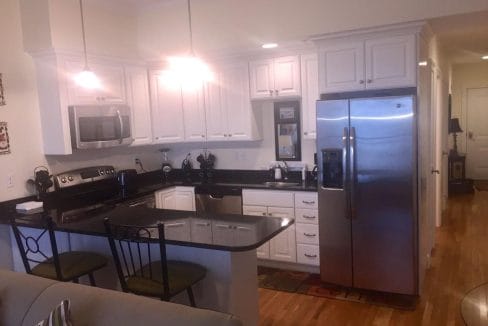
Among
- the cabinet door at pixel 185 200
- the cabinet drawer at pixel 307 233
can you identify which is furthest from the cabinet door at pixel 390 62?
the cabinet door at pixel 185 200

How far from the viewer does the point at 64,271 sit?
2.78 metres

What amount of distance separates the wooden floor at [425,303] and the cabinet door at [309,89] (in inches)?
66.2

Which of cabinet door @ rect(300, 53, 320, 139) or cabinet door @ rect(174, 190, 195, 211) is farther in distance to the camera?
cabinet door @ rect(174, 190, 195, 211)

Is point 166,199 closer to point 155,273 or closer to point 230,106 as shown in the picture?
point 230,106

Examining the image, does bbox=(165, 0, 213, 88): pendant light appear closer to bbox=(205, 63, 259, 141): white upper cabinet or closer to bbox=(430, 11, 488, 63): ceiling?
bbox=(205, 63, 259, 141): white upper cabinet

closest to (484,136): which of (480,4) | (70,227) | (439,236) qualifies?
(439,236)

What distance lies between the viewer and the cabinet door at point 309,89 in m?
4.19

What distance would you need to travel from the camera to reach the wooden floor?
333 centimetres

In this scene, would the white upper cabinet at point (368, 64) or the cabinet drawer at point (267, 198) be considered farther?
the cabinet drawer at point (267, 198)

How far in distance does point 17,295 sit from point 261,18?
10.6 feet

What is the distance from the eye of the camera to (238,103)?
15.1 ft

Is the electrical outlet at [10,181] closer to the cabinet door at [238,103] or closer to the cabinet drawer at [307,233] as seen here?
the cabinet door at [238,103]

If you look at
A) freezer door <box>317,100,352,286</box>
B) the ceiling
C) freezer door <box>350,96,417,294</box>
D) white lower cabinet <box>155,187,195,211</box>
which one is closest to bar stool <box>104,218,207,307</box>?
freezer door <box>317,100,352,286</box>

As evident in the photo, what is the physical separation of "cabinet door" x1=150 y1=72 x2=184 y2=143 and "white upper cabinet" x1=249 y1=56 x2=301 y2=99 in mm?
955
